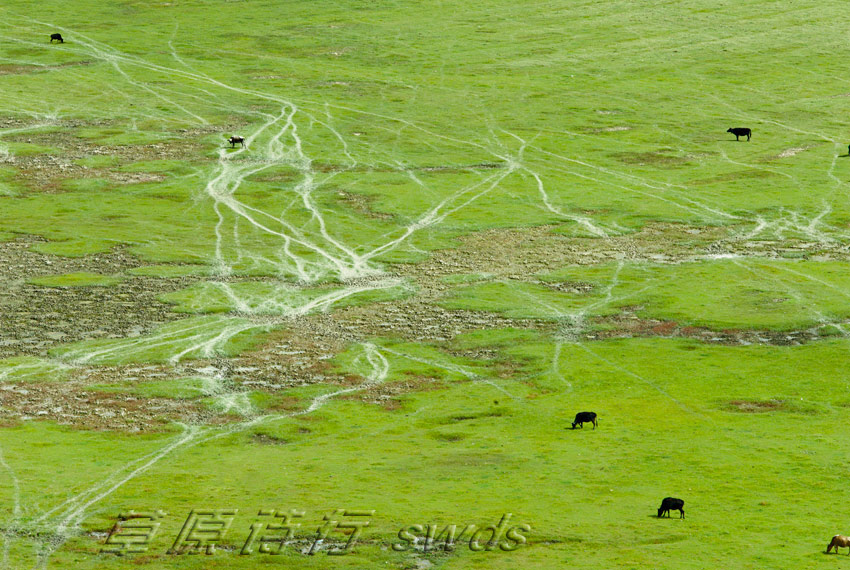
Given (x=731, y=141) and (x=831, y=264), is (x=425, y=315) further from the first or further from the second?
(x=731, y=141)

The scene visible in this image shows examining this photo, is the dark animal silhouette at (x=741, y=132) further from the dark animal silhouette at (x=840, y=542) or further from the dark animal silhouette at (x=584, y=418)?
the dark animal silhouette at (x=840, y=542)

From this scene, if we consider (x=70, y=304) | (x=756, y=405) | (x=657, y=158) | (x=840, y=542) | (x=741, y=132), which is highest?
(x=741, y=132)

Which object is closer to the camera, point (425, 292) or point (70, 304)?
point (70, 304)

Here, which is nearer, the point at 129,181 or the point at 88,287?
the point at 88,287

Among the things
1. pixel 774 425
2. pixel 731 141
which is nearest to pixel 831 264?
pixel 774 425

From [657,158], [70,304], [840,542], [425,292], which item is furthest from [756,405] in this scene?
[657,158]

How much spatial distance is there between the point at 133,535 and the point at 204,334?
97.1ft

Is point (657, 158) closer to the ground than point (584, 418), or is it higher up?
higher up

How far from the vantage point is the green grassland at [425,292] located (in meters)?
45.2

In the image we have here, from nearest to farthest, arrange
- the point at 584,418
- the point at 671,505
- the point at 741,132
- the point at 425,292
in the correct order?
the point at 671,505 → the point at 584,418 → the point at 425,292 → the point at 741,132

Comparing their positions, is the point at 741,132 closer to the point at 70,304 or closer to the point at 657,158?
the point at 657,158

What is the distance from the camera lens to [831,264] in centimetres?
8688

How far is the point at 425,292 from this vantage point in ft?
263

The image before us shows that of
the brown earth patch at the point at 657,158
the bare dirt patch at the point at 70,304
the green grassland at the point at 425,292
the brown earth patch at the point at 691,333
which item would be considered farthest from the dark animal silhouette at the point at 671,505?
the brown earth patch at the point at 657,158
